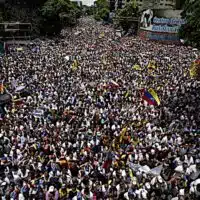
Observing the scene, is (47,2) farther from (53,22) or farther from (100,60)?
(100,60)

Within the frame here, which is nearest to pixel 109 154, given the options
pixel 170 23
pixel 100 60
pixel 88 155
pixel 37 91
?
pixel 88 155

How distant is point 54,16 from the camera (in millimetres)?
52156

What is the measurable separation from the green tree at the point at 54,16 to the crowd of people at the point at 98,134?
25378 millimetres

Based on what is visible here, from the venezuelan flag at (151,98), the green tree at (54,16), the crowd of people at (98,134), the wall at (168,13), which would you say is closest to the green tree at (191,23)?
the crowd of people at (98,134)

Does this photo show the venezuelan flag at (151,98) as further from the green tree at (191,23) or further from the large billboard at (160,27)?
the large billboard at (160,27)

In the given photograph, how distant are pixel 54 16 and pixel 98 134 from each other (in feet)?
127

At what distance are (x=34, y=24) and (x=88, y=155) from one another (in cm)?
4001

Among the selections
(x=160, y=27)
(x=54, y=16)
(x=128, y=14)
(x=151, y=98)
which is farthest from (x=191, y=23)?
(x=128, y=14)

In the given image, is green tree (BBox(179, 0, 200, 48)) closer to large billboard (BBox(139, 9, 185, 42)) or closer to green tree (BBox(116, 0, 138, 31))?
large billboard (BBox(139, 9, 185, 42))

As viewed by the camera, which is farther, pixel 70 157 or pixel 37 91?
pixel 37 91

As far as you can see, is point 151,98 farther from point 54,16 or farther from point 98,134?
point 54,16

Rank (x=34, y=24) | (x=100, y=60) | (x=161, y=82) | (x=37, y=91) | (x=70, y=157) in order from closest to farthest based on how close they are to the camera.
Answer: (x=70, y=157) < (x=37, y=91) < (x=161, y=82) < (x=100, y=60) < (x=34, y=24)

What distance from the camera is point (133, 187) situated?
467 inches

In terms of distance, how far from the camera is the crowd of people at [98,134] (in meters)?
12.0
